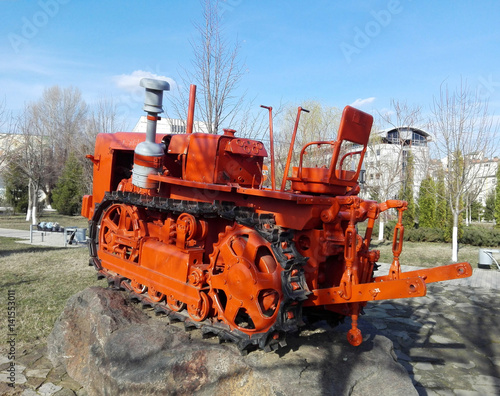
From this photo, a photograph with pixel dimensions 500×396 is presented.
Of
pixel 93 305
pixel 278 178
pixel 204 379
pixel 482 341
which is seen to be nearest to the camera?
pixel 204 379

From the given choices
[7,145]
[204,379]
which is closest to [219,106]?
[204,379]

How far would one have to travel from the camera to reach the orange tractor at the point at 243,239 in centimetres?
438

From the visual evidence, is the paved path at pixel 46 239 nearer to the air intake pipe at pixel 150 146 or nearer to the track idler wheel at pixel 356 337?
the air intake pipe at pixel 150 146

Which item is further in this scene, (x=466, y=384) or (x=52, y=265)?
(x=52, y=265)

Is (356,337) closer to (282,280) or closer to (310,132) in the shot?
(282,280)

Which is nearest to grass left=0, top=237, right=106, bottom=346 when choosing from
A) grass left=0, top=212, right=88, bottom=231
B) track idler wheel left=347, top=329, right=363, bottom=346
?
A: track idler wheel left=347, top=329, right=363, bottom=346

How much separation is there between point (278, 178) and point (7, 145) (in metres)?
15.4

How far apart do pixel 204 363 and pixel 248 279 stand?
97cm

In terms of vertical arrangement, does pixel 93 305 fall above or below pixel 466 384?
above

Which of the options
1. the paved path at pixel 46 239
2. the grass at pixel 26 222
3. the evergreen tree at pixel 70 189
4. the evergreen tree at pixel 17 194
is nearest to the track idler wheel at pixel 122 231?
the paved path at pixel 46 239

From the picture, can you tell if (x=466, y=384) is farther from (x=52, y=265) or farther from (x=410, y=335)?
(x=52, y=265)

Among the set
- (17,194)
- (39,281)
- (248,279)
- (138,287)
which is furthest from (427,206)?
(17,194)

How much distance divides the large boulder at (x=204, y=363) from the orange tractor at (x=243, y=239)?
0.25 m

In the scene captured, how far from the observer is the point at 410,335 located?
6742 millimetres
